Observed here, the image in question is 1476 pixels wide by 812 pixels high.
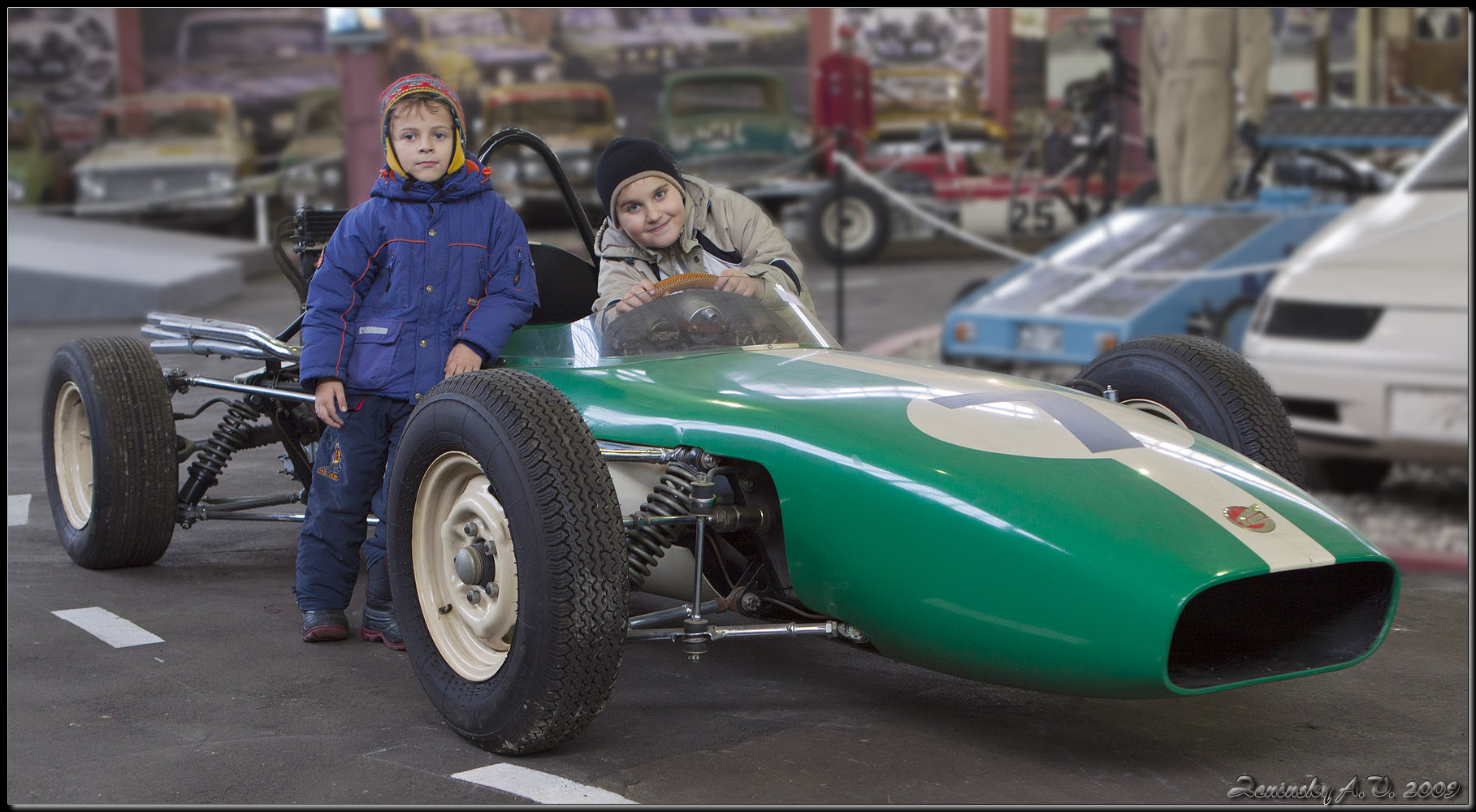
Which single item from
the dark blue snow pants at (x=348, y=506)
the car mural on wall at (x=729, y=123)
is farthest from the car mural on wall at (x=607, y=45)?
the dark blue snow pants at (x=348, y=506)

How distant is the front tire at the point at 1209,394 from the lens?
3752 millimetres

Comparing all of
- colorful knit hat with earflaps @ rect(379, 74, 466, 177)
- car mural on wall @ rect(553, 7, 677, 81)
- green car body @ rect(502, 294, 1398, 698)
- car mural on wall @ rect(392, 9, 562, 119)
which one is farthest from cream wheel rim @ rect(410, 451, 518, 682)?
car mural on wall @ rect(553, 7, 677, 81)

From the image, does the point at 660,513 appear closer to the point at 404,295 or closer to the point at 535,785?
the point at 535,785

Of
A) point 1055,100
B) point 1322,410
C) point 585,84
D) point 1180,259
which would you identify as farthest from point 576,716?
point 1055,100

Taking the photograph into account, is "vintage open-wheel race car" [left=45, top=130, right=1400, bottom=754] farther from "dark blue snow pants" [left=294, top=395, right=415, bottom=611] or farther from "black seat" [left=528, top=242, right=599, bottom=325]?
"black seat" [left=528, top=242, right=599, bottom=325]

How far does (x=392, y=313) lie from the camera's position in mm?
3932

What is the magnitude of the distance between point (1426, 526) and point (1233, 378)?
2.65m

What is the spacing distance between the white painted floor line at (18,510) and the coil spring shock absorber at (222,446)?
0.89 metres

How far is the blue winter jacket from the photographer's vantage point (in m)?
3.89

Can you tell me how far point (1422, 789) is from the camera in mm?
2955

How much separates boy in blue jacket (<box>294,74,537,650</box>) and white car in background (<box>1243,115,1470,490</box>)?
10.4 feet

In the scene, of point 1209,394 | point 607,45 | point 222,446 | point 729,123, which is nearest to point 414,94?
point 222,446

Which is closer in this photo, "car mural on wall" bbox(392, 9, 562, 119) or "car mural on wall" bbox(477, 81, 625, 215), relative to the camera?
"car mural on wall" bbox(477, 81, 625, 215)

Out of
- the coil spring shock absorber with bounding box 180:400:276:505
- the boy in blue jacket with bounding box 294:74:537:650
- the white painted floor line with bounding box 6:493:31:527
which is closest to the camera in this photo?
the boy in blue jacket with bounding box 294:74:537:650
